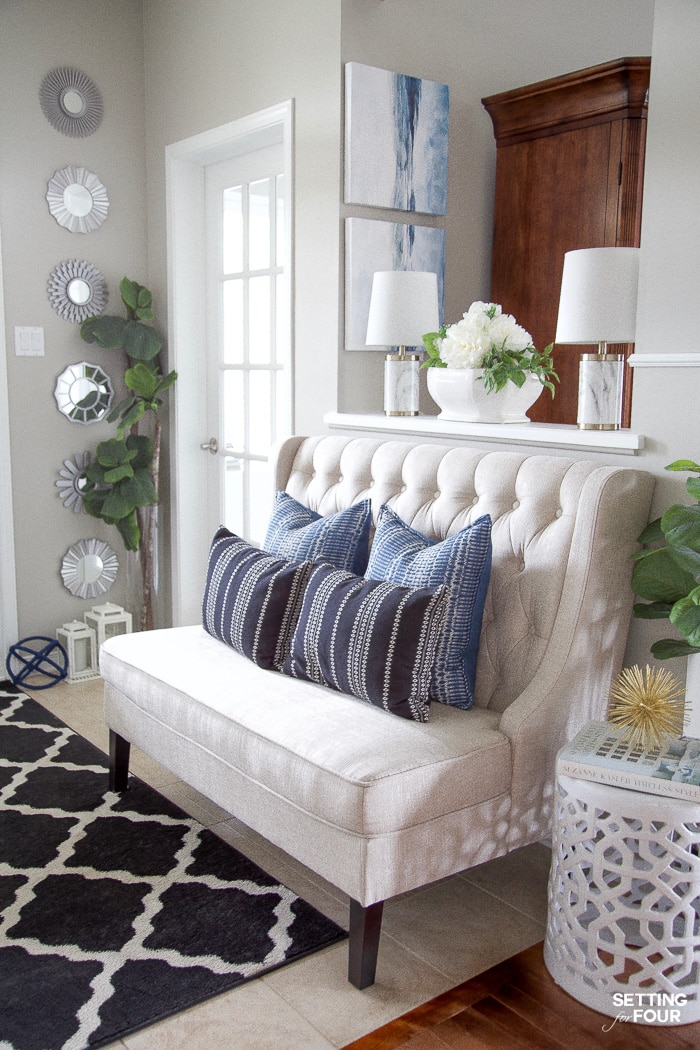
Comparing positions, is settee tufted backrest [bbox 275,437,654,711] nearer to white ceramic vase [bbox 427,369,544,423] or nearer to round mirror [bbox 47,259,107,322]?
white ceramic vase [bbox 427,369,544,423]

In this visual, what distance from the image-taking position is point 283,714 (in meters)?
2.15

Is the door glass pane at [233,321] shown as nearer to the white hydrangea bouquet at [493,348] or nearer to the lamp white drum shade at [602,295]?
the white hydrangea bouquet at [493,348]

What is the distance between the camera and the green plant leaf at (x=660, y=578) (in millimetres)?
2004

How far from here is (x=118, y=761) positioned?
282cm

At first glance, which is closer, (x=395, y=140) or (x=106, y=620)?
(x=395, y=140)

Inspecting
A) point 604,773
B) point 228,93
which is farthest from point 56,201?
point 604,773

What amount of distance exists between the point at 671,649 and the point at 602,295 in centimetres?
85

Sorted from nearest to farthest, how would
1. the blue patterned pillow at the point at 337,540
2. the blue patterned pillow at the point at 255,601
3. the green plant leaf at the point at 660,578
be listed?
the green plant leaf at the point at 660,578 → the blue patterned pillow at the point at 255,601 → the blue patterned pillow at the point at 337,540

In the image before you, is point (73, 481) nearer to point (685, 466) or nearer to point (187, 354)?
point (187, 354)

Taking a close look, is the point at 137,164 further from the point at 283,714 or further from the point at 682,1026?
the point at 682,1026

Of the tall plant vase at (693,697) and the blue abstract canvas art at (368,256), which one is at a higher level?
the blue abstract canvas art at (368,256)

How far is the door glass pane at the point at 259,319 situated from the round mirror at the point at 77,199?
2.37ft

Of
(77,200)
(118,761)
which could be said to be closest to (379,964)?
(118,761)

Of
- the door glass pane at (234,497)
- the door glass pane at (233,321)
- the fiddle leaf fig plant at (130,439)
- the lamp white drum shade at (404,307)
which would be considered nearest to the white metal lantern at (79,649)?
the fiddle leaf fig plant at (130,439)
